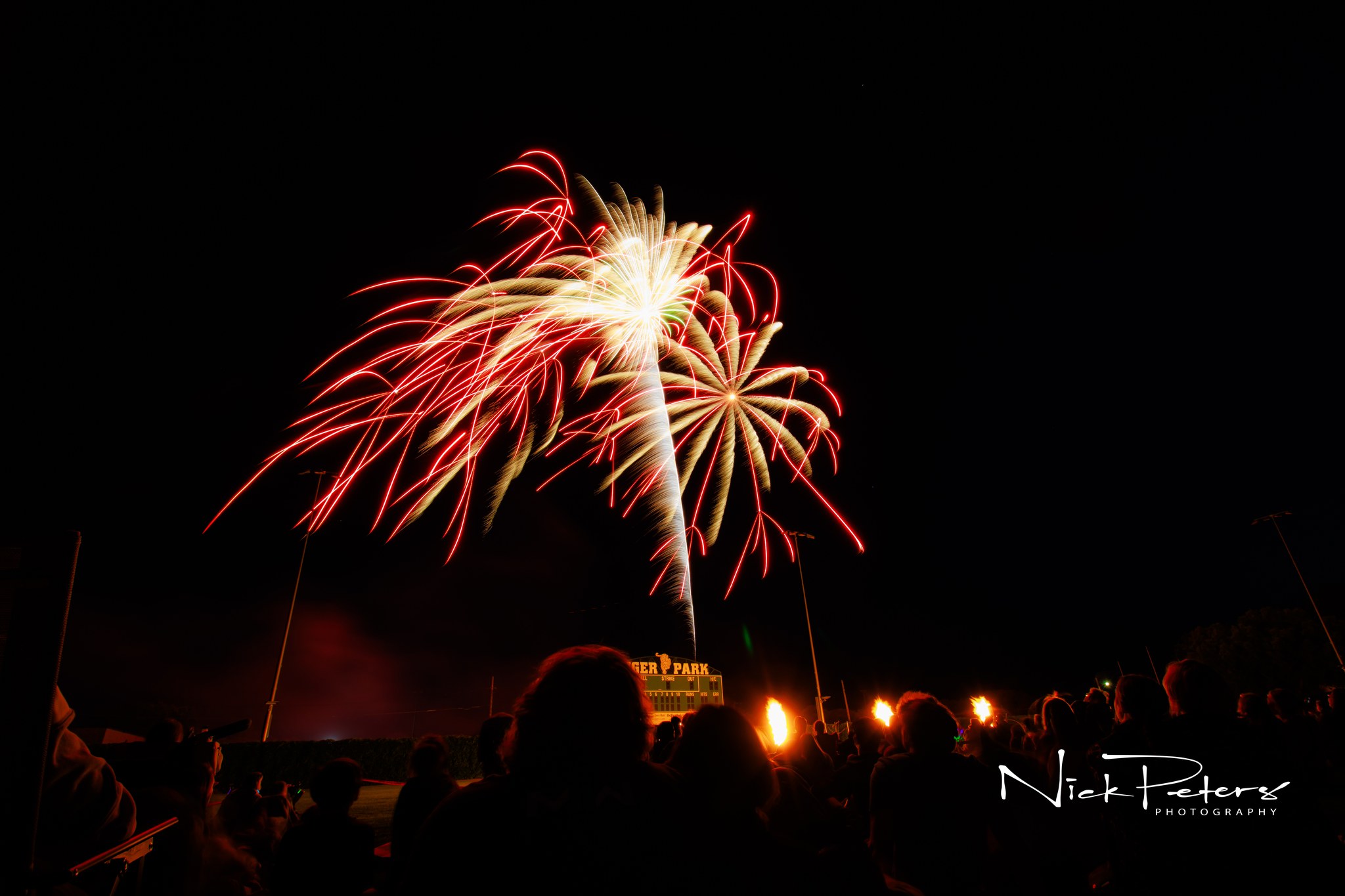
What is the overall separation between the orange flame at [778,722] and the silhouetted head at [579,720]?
952cm

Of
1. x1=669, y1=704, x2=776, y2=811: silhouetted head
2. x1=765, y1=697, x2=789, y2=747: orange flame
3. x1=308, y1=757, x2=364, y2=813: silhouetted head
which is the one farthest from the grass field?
x1=669, y1=704, x2=776, y2=811: silhouetted head

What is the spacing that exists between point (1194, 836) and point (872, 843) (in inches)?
67.2

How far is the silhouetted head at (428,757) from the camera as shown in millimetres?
4285

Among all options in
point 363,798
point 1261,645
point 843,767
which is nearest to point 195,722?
point 363,798

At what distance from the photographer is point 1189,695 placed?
12.6ft

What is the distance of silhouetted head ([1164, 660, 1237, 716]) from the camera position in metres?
3.73

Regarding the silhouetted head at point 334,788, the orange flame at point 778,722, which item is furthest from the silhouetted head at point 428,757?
the orange flame at point 778,722

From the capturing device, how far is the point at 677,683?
99.6 metres

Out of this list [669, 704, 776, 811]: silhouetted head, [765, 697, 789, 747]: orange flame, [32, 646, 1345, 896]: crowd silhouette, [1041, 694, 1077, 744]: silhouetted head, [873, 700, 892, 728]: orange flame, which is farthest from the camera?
[873, 700, 892, 728]: orange flame

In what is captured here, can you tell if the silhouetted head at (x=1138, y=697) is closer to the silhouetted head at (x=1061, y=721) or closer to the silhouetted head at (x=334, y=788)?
the silhouetted head at (x=1061, y=721)

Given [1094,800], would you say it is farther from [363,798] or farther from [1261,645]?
[1261,645]

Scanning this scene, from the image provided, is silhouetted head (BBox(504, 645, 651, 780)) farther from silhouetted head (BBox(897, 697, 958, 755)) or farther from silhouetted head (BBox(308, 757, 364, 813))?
silhouetted head (BBox(897, 697, 958, 755))

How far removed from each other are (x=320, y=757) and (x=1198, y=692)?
3860 centimetres

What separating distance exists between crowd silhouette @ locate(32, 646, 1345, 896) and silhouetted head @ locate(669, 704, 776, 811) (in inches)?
0.4
